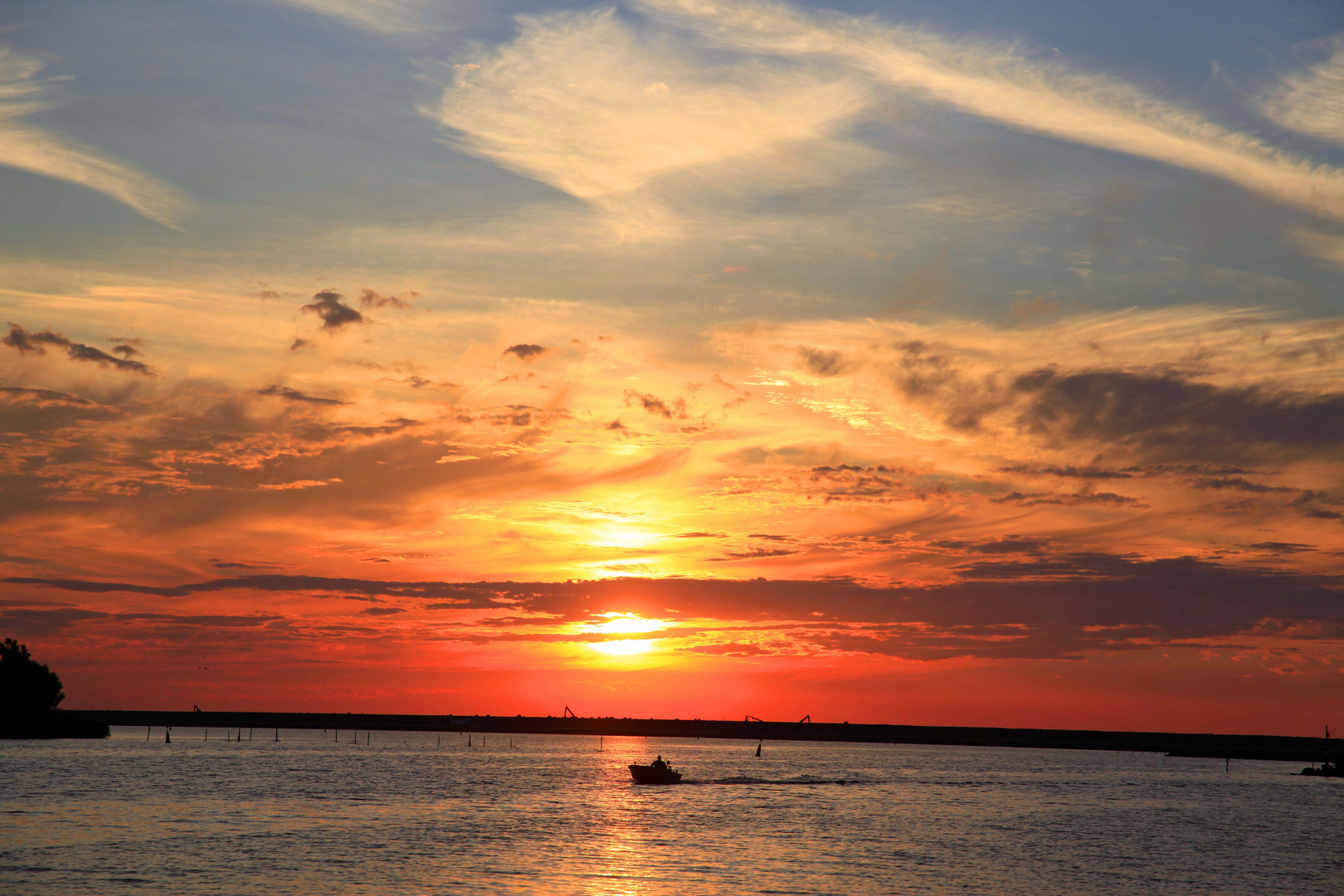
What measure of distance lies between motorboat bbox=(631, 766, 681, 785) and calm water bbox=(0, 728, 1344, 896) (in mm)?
3037

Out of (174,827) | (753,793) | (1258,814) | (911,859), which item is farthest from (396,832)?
(1258,814)

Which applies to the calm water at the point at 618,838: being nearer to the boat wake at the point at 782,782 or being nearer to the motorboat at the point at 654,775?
the motorboat at the point at 654,775

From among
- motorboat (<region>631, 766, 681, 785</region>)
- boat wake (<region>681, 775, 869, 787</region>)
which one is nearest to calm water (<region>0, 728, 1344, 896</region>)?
motorboat (<region>631, 766, 681, 785</region>)

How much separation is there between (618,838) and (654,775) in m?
62.1

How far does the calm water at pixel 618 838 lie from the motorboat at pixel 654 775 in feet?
9.96

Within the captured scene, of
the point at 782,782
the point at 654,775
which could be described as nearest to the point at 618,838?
the point at 654,775

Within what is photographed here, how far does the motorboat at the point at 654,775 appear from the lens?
150 metres

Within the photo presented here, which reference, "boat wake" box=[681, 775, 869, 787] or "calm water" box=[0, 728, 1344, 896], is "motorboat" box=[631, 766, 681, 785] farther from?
"boat wake" box=[681, 775, 869, 787]

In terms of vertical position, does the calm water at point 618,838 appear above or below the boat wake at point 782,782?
above

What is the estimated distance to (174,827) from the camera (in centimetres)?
8919

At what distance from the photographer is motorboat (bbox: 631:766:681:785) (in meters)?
150

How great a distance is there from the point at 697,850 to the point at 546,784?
262 ft

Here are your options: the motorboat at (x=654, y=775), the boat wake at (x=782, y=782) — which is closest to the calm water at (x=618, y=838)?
the motorboat at (x=654, y=775)

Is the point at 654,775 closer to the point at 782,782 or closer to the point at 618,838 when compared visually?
the point at 782,782
